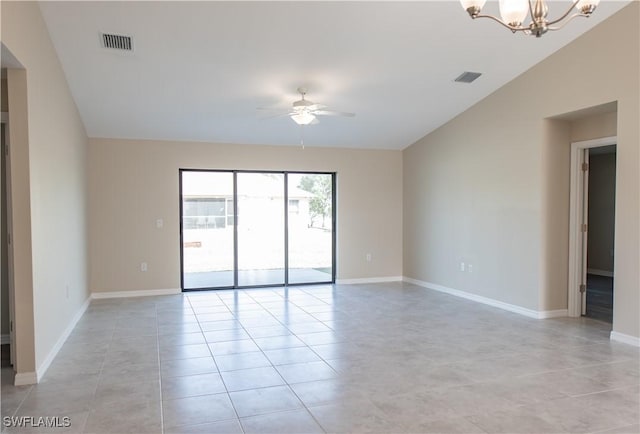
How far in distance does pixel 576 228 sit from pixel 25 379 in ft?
19.4

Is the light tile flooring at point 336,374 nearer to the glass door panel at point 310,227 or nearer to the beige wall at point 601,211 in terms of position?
the glass door panel at point 310,227

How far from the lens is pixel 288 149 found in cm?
757

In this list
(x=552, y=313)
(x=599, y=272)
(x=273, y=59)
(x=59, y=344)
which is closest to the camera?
(x=59, y=344)

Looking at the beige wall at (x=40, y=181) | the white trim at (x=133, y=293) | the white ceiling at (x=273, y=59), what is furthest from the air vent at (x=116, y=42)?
the white trim at (x=133, y=293)

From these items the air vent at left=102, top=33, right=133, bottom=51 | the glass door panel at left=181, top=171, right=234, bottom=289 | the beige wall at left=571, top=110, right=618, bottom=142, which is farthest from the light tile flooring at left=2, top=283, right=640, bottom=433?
the air vent at left=102, top=33, right=133, bottom=51

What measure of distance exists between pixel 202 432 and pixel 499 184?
4842 mm

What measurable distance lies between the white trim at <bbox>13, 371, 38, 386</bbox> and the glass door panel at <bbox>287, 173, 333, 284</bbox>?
4748 millimetres

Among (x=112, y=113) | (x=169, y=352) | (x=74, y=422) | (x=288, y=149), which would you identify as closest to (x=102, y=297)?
(x=112, y=113)

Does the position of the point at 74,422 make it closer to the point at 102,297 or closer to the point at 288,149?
the point at 102,297

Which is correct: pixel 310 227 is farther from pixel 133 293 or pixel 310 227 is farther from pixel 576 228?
pixel 576 228

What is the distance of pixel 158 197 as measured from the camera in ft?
22.7

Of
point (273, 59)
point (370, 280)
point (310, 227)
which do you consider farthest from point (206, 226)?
point (273, 59)

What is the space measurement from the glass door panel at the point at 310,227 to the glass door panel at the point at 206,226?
1067mm

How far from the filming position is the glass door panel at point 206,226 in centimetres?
717
